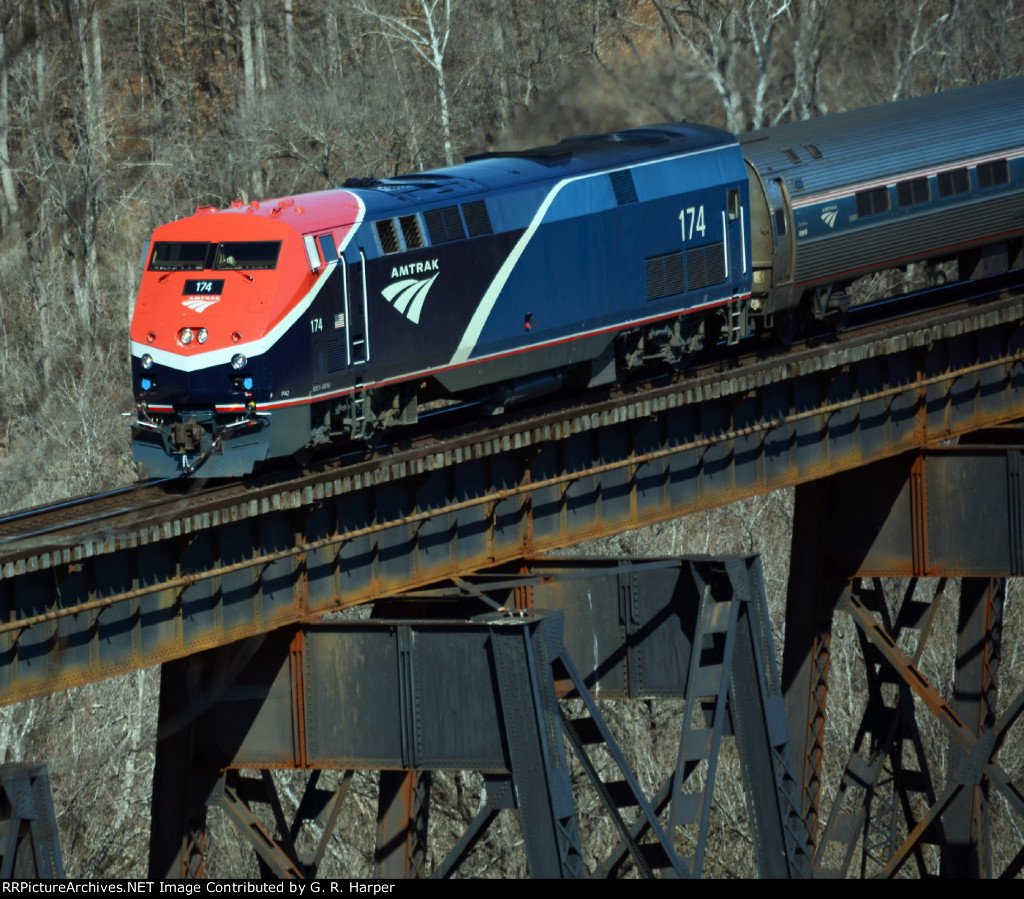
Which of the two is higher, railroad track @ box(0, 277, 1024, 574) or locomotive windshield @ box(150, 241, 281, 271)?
locomotive windshield @ box(150, 241, 281, 271)

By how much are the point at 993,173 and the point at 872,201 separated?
2.85 m

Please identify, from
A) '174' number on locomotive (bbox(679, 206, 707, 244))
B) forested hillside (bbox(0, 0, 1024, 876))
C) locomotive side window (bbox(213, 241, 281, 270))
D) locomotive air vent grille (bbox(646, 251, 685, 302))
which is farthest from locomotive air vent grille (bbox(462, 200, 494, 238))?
forested hillside (bbox(0, 0, 1024, 876))

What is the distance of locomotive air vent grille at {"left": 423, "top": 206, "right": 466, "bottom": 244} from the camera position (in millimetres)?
24922

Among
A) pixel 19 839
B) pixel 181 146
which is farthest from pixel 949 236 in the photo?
pixel 181 146

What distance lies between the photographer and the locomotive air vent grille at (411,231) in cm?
2452

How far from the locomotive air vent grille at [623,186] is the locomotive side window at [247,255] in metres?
6.59

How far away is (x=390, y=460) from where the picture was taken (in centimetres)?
2198

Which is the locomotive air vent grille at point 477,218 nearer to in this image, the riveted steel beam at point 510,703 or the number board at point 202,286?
the number board at point 202,286

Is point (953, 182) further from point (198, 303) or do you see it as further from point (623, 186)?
point (198, 303)

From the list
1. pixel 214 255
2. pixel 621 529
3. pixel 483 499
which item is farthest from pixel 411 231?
pixel 621 529

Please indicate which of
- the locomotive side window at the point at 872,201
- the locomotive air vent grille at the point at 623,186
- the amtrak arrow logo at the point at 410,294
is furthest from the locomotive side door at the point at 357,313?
the locomotive side window at the point at 872,201

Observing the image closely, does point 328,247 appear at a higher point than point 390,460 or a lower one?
higher

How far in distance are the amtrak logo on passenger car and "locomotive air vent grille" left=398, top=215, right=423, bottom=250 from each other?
2.88 metres

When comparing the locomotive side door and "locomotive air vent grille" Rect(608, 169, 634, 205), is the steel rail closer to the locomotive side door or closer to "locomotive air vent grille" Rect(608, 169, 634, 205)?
the locomotive side door
